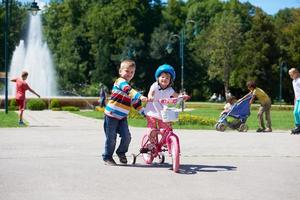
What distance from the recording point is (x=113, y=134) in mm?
8594

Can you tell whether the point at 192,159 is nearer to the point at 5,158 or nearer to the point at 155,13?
the point at 5,158

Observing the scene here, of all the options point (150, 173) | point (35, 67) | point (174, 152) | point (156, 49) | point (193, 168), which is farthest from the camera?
point (156, 49)

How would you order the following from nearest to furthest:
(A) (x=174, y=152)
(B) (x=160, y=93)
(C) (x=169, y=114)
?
(A) (x=174, y=152), (C) (x=169, y=114), (B) (x=160, y=93)

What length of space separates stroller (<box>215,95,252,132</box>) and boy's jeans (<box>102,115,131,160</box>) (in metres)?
8.93

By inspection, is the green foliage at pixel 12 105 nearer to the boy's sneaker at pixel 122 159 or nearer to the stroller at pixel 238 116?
the stroller at pixel 238 116

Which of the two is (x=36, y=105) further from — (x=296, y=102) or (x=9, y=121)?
(x=296, y=102)

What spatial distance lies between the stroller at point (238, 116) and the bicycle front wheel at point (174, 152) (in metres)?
9.32

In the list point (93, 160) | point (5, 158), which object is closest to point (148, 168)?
point (93, 160)

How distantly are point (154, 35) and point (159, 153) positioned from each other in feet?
192

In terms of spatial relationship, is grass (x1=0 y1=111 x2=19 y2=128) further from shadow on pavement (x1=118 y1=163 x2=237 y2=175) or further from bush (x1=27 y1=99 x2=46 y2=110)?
bush (x1=27 y1=99 x2=46 y2=110)

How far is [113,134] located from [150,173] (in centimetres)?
110

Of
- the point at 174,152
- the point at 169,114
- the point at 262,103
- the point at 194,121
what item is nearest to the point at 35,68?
the point at 194,121

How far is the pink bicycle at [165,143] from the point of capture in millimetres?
7969

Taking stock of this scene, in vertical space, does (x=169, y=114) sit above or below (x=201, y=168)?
above
